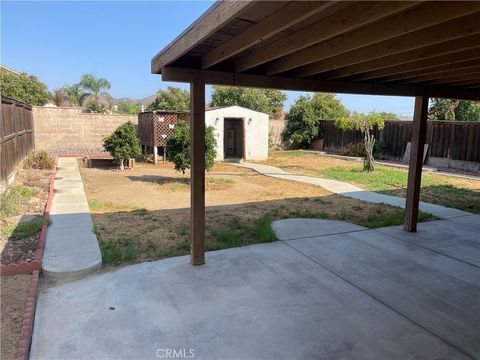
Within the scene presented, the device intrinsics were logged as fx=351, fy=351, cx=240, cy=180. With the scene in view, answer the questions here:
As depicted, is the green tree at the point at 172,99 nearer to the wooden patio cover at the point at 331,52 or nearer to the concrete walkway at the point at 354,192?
A: the concrete walkway at the point at 354,192

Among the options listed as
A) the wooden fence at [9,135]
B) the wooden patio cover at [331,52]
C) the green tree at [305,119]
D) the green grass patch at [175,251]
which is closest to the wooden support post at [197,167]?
the wooden patio cover at [331,52]

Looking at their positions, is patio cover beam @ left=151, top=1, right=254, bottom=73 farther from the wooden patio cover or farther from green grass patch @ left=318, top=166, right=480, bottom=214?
green grass patch @ left=318, top=166, right=480, bottom=214

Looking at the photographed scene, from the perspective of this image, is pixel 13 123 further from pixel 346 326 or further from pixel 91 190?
pixel 346 326

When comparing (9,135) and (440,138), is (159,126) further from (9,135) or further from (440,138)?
(440,138)

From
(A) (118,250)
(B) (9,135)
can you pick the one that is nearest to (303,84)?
(A) (118,250)

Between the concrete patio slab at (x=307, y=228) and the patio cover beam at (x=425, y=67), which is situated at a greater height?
the patio cover beam at (x=425, y=67)

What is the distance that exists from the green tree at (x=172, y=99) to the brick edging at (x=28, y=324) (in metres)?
28.5

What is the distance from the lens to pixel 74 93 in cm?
3136

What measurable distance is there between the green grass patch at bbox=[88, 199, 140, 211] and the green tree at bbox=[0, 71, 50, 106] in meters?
17.8

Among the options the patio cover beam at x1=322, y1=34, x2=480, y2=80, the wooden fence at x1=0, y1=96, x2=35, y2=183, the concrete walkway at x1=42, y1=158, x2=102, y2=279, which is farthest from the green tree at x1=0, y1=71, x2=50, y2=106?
the patio cover beam at x1=322, y1=34, x2=480, y2=80

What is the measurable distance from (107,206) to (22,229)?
1946 mm

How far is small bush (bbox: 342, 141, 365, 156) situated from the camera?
1697cm

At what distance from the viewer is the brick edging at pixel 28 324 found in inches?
95.3

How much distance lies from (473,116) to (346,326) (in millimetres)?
17431
